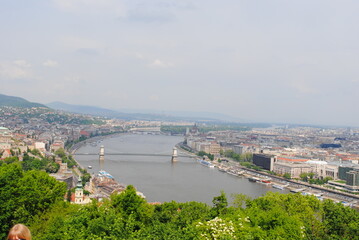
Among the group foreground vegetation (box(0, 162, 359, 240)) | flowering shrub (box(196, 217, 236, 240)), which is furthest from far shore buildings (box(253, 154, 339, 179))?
flowering shrub (box(196, 217, 236, 240))

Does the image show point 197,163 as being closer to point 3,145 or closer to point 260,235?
point 3,145

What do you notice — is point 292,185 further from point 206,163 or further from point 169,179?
point 206,163

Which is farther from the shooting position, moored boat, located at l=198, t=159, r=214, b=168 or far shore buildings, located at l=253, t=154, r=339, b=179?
moored boat, located at l=198, t=159, r=214, b=168

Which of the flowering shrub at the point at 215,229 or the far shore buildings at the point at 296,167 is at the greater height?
the flowering shrub at the point at 215,229

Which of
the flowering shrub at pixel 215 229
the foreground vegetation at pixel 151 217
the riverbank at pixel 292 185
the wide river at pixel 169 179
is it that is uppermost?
the flowering shrub at pixel 215 229

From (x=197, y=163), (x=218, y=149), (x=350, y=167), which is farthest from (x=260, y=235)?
(x=218, y=149)

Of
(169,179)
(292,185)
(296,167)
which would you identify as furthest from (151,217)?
(296,167)

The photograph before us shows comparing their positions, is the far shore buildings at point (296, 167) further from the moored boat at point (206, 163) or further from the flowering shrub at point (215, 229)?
the flowering shrub at point (215, 229)

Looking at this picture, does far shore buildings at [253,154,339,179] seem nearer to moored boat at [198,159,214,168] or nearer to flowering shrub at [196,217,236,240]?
moored boat at [198,159,214,168]

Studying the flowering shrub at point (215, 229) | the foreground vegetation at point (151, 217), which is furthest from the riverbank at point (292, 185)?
the flowering shrub at point (215, 229)
